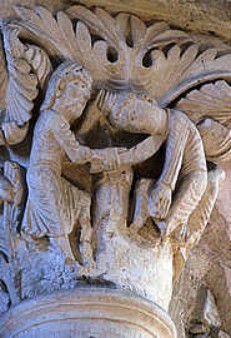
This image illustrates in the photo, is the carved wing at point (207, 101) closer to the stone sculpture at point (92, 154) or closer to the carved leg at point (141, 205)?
the stone sculpture at point (92, 154)

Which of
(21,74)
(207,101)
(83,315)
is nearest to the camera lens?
(83,315)

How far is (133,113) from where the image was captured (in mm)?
2006

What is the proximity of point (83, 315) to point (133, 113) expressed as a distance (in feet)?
1.66

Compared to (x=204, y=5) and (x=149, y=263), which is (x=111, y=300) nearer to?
(x=149, y=263)

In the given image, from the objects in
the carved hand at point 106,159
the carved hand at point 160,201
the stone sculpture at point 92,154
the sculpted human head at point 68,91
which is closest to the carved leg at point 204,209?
the stone sculpture at point 92,154

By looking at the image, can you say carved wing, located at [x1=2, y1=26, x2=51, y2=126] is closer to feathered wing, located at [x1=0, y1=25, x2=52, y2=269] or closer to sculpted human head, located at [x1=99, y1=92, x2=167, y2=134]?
feathered wing, located at [x1=0, y1=25, x2=52, y2=269]

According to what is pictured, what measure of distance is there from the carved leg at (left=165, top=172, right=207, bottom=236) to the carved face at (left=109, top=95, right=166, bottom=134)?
157 millimetres

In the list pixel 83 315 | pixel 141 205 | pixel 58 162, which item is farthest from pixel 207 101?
pixel 83 315

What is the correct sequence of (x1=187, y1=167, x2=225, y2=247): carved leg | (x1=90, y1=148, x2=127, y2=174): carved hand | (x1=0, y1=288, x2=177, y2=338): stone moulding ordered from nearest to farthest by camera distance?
1. (x1=0, y1=288, x2=177, y2=338): stone moulding
2. (x1=90, y1=148, x2=127, y2=174): carved hand
3. (x1=187, y1=167, x2=225, y2=247): carved leg

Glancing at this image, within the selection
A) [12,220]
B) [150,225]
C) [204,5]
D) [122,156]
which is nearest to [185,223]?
[150,225]

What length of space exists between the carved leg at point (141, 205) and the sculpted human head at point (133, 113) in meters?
0.14

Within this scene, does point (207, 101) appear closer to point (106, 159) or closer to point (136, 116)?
point (136, 116)

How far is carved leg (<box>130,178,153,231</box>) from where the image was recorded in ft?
6.57

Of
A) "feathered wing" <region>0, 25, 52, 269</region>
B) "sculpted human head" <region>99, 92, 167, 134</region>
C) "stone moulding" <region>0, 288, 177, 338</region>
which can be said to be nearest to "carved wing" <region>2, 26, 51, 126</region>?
"feathered wing" <region>0, 25, 52, 269</region>
